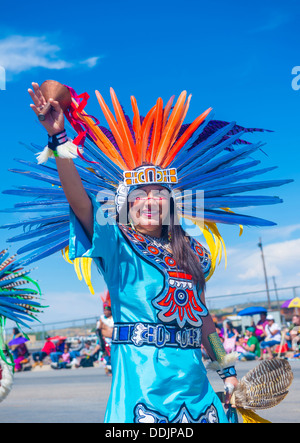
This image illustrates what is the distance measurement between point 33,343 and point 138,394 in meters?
27.9

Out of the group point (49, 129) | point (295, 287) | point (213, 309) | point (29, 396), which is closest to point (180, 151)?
point (49, 129)

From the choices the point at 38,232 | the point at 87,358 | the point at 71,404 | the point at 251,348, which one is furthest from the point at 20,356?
the point at 38,232

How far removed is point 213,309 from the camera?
23.5 metres

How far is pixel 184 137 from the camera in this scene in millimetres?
3664

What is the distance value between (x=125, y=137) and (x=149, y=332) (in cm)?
127

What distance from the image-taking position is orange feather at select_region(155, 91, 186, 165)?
3.53 meters

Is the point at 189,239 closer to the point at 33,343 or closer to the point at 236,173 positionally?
the point at 236,173

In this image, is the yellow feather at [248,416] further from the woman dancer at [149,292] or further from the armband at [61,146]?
the armband at [61,146]

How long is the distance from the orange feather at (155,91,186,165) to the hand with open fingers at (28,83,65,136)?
43.0 inches

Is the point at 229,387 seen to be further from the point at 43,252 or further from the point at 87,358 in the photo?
the point at 87,358

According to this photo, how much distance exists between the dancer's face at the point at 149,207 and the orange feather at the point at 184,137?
38 centimetres

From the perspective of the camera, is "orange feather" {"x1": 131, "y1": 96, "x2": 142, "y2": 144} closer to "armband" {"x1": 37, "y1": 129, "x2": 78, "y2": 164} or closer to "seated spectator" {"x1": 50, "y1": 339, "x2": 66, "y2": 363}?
"armband" {"x1": 37, "y1": 129, "x2": 78, "y2": 164}

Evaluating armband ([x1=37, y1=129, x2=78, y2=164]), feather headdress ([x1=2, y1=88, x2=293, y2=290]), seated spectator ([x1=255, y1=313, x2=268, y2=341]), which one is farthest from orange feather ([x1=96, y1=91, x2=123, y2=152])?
seated spectator ([x1=255, y1=313, x2=268, y2=341])

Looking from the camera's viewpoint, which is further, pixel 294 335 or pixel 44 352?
pixel 44 352
